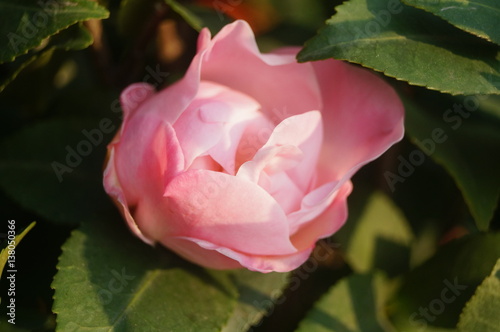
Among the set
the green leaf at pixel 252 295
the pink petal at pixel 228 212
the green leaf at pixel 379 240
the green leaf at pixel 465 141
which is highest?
the pink petal at pixel 228 212

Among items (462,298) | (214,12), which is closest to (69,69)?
(214,12)

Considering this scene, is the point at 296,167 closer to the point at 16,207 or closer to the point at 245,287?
the point at 245,287

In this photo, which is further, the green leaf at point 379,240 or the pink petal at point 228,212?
the green leaf at point 379,240

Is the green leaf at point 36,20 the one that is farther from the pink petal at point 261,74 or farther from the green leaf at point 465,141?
the green leaf at point 465,141

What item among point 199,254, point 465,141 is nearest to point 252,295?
point 199,254

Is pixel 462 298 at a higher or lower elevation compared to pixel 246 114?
lower

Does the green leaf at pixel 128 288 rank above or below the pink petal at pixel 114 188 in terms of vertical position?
below
